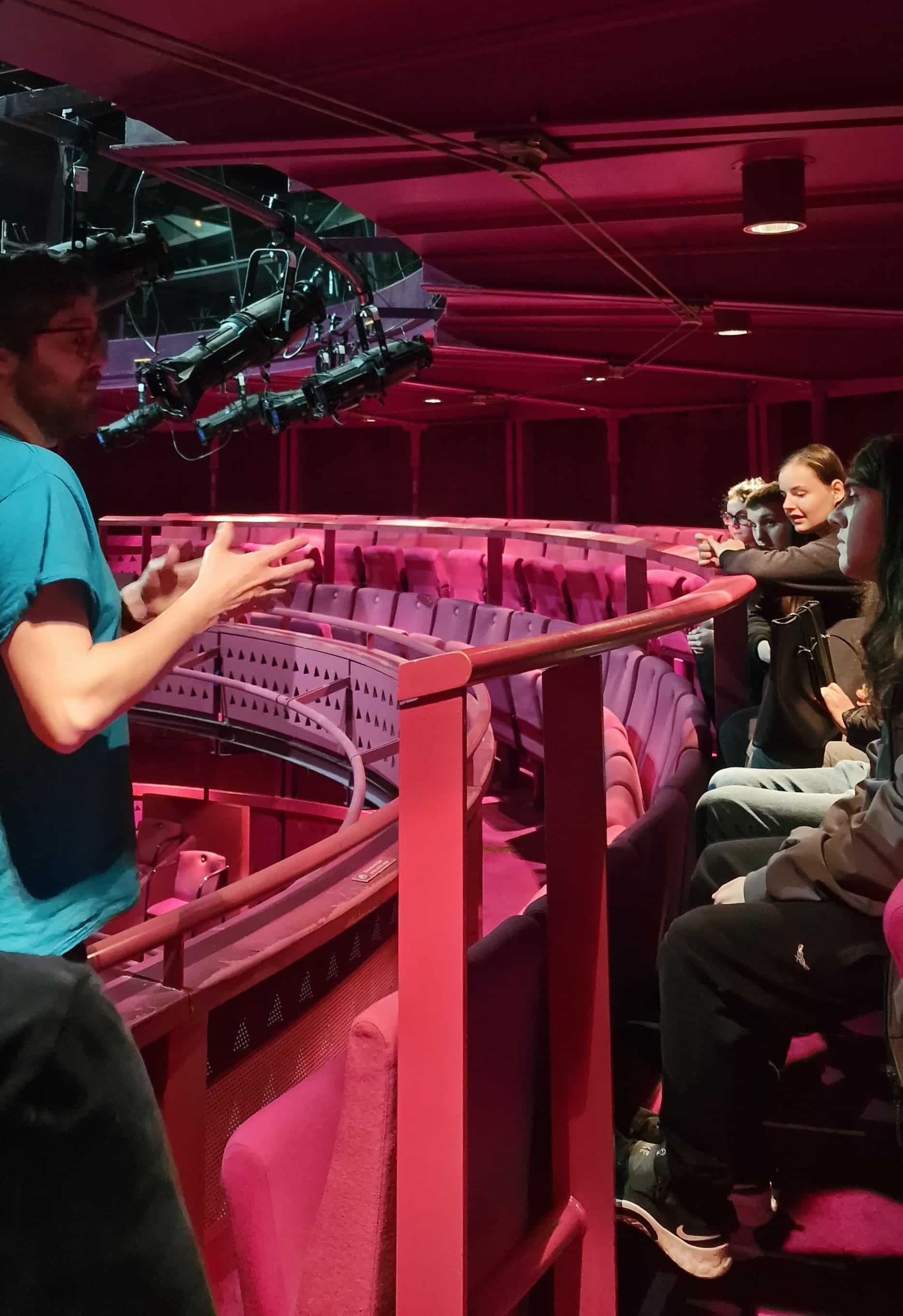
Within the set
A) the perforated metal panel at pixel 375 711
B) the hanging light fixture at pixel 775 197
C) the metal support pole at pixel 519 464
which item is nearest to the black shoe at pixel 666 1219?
the hanging light fixture at pixel 775 197

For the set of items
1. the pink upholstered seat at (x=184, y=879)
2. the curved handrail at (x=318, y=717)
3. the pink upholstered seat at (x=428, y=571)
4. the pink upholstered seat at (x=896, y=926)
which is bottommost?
the pink upholstered seat at (x=184, y=879)

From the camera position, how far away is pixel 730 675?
334cm

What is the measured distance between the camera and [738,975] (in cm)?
162

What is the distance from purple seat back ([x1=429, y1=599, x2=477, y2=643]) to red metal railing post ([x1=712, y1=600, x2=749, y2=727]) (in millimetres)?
2542

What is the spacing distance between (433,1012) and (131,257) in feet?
15.3

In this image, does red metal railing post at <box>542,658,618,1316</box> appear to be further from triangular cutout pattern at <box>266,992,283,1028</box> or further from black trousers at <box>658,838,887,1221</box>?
triangular cutout pattern at <box>266,992,283,1028</box>

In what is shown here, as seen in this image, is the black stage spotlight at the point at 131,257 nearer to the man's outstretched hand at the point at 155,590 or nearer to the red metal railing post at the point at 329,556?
the red metal railing post at the point at 329,556

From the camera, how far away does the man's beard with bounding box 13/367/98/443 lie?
1.18 meters

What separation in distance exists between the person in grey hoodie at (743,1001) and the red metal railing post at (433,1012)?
0.66 m

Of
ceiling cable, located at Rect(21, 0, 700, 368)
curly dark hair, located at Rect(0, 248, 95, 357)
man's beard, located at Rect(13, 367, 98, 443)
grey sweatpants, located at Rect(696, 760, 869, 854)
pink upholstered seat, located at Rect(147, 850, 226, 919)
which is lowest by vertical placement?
pink upholstered seat, located at Rect(147, 850, 226, 919)

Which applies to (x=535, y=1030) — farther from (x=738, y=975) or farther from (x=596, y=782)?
(x=738, y=975)

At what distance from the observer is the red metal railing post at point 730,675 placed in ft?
10.8

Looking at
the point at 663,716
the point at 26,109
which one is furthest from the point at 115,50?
the point at 663,716

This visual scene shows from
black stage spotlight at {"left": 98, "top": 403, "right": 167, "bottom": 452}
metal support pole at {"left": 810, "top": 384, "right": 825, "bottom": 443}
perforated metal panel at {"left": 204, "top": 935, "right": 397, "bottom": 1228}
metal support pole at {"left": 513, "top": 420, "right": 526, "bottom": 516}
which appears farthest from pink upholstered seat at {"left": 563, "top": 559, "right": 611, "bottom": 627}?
metal support pole at {"left": 513, "top": 420, "right": 526, "bottom": 516}
